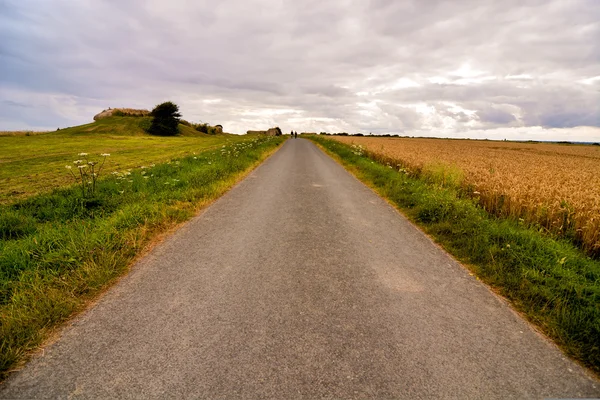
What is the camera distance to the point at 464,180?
36.2 feet

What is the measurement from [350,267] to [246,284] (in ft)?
→ 6.05

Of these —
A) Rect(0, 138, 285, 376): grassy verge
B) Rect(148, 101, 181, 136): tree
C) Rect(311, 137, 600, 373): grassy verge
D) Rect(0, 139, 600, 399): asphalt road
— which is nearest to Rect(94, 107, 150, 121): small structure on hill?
Rect(148, 101, 181, 136): tree

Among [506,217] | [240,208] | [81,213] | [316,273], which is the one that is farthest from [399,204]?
[81,213]

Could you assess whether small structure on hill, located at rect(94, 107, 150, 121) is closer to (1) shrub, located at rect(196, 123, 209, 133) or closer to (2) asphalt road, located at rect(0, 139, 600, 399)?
(1) shrub, located at rect(196, 123, 209, 133)

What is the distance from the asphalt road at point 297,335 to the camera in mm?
2564

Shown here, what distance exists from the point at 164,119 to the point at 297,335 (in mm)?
56907

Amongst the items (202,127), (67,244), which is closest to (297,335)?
(67,244)

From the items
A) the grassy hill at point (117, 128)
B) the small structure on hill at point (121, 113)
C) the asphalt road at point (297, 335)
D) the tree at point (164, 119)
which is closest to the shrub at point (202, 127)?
the small structure on hill at point (121, 113)

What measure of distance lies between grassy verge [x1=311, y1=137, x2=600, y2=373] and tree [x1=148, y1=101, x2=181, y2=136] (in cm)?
5308

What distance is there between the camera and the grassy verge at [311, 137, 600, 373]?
11.5ft

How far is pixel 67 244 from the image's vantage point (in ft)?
16.0

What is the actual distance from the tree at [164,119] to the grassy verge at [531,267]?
53081 millimetres

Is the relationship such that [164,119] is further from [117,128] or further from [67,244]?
[67,244]

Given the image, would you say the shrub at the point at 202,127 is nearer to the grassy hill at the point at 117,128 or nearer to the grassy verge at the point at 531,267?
the grassy hill at the point at 117,128
